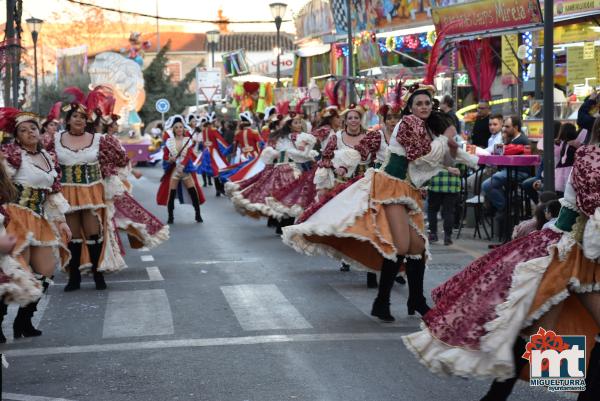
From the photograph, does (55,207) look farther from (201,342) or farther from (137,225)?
(137,225)

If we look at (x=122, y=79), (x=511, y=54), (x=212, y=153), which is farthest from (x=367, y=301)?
(x=122, y=79)

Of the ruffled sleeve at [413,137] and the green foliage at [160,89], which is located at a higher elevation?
the green foliage at [160,89]

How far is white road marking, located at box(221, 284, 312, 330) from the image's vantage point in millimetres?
8383

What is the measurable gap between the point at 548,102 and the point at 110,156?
16.3 feet

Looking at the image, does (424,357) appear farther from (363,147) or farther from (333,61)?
(333,61)

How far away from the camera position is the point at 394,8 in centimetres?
2719

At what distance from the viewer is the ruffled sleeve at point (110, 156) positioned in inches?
403

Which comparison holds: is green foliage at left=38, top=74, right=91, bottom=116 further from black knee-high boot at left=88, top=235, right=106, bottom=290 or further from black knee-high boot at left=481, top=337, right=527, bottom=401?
black knee-high boot at left=481, top=337, right=527, bottom=401

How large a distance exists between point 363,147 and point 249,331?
1.92 meters

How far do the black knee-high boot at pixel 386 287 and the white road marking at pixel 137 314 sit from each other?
166 centimetres

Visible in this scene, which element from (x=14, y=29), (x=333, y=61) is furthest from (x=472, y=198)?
(x=333, y=61)

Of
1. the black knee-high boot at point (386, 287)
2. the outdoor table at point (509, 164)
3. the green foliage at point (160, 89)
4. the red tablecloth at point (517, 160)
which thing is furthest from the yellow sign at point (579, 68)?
the green foliage at point (160, 89)

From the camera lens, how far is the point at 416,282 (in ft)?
27.2

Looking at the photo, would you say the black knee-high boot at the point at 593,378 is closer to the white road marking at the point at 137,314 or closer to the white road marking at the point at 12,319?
the white road marking at the point at 137,314
